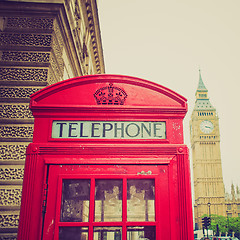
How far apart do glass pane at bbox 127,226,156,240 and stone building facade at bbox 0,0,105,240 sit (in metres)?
2.86

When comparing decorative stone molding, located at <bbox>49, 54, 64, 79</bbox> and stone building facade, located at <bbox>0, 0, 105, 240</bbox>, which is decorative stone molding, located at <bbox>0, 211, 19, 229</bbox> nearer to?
stone building facade, located at <bbox>0, 0, 105, 240</bbox>

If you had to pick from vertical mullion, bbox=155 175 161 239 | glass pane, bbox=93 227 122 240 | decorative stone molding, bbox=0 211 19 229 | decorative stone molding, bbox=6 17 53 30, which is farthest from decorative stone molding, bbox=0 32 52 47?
glass pane, bbox=93 227 122 240

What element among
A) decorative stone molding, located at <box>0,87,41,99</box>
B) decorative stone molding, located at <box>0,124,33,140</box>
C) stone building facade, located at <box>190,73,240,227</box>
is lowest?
decorative stone molding, located at <box>0,124,33,140</box>

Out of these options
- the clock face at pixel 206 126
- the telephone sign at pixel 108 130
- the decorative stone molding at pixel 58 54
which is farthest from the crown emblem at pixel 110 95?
the clock face at pixel 206 126

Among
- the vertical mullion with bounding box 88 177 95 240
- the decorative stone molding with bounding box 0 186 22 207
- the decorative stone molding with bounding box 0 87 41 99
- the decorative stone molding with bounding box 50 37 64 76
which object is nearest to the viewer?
the vertical mullion with bounding box 88 177 95 240

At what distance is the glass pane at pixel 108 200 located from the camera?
230 cm

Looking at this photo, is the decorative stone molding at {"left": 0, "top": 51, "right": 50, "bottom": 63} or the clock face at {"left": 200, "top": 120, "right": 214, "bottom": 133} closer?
the decorative stone molding at {"left": 0, "top": 51, "right": 50, "bottom": 63}

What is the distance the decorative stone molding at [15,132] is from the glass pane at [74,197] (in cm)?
277

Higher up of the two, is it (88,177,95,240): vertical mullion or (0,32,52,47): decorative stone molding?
(0,32,52,47): decorative stone molding

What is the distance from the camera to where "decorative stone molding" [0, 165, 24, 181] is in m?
4.76

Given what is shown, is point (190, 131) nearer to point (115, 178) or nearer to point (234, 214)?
point (234, 214)

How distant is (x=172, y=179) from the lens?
7.93ft

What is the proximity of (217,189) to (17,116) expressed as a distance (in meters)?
90.2

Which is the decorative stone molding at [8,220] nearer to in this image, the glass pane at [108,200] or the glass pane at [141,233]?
the glass pane at [108,200]
